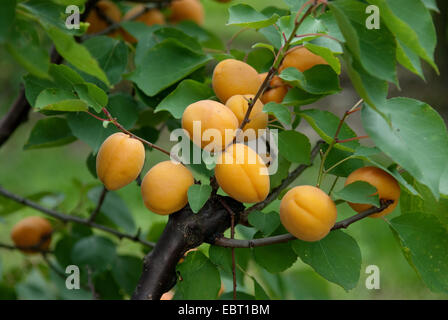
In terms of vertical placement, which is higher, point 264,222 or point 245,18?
point 245,18

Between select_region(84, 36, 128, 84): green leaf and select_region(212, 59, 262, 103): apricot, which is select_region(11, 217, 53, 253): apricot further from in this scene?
select_region(212, 59, 262, 103): apricot

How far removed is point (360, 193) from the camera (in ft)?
1.44

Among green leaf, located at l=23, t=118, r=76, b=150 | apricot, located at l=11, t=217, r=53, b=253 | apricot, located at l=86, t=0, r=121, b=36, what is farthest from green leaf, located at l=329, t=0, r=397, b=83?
apricot, located at l=11, t=217, r=53, b=253

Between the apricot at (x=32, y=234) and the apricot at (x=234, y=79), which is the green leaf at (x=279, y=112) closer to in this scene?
the apricot at (x=234, y=79)

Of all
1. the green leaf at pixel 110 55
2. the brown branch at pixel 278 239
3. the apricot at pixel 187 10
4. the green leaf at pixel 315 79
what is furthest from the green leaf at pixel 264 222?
the apricot at pixel 187 10

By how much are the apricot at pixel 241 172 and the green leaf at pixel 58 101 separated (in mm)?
138

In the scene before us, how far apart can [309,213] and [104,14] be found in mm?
523

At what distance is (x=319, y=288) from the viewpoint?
876 millimetres

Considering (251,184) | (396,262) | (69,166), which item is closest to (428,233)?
(251,184)

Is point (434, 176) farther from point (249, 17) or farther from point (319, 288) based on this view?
point (319, 288)

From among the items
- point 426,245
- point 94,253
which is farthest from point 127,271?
point 426,245

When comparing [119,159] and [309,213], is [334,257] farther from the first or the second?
[119,159]

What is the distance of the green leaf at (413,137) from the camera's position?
1.25 feet

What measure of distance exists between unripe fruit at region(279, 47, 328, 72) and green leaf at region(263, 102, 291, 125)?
0.20ft
